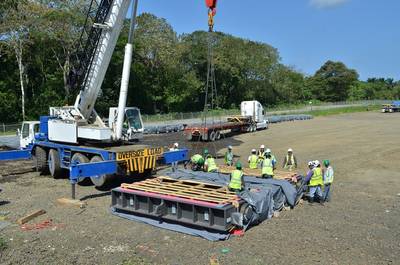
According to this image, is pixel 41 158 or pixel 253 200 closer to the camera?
pixel 253 200

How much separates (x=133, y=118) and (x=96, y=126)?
1.56 meters

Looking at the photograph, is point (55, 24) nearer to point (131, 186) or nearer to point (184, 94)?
point (184, 94)

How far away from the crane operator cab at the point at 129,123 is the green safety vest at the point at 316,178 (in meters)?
7.37

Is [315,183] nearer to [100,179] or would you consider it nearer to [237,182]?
[237,182]

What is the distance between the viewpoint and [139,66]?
56.1 m

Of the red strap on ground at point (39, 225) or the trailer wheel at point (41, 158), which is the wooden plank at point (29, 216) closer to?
the red strap on ground at point (39, 225)

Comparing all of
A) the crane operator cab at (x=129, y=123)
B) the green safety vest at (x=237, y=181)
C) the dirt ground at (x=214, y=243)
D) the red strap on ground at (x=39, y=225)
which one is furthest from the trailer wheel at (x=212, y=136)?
the red strap on ground at (x=39, y=225)

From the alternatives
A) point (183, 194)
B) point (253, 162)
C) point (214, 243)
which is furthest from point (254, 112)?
point (214, 243)

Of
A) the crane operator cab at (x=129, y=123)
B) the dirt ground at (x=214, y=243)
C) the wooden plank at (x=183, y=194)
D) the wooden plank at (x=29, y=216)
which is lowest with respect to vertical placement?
the dirt ground at (x=214, y=243)

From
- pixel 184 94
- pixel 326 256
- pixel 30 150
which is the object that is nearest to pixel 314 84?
pixel 184 94

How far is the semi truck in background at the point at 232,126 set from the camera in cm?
3163

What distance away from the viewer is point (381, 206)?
12922 millimetres

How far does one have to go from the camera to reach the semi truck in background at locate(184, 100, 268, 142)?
3163 cm

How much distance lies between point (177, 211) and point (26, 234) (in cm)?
374
